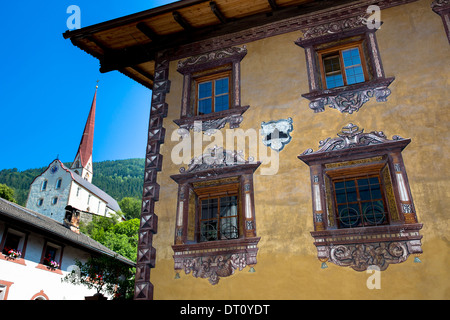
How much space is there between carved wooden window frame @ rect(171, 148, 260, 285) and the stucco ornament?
61 centimetres

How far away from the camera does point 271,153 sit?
29.1 feet

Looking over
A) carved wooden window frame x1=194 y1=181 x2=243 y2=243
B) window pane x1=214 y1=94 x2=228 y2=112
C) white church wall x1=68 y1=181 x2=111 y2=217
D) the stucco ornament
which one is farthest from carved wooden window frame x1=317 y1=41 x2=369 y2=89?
white church wall x1=68 y1=181 x2=111 y2=217

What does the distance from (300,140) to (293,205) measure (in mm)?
1514

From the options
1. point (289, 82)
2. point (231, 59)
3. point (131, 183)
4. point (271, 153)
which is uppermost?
point (131, 183)

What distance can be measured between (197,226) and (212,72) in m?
4.24

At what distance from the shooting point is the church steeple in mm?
77125

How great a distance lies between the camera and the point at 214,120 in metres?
9.88

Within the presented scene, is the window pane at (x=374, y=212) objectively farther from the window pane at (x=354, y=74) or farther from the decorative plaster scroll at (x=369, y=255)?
the window pane at (x=354, y=74)

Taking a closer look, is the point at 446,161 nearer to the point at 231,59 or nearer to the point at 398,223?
the point at 398,223

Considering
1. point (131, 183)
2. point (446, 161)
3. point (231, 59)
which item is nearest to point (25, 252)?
point (231, 59)

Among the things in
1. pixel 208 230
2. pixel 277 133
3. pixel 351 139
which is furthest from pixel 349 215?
pixel 208 230

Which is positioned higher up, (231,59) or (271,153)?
(231,59)

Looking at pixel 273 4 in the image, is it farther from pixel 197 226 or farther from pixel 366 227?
pixel 366 227

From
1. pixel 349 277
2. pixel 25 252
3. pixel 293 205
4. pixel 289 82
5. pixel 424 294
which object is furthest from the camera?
pixel 25 252
